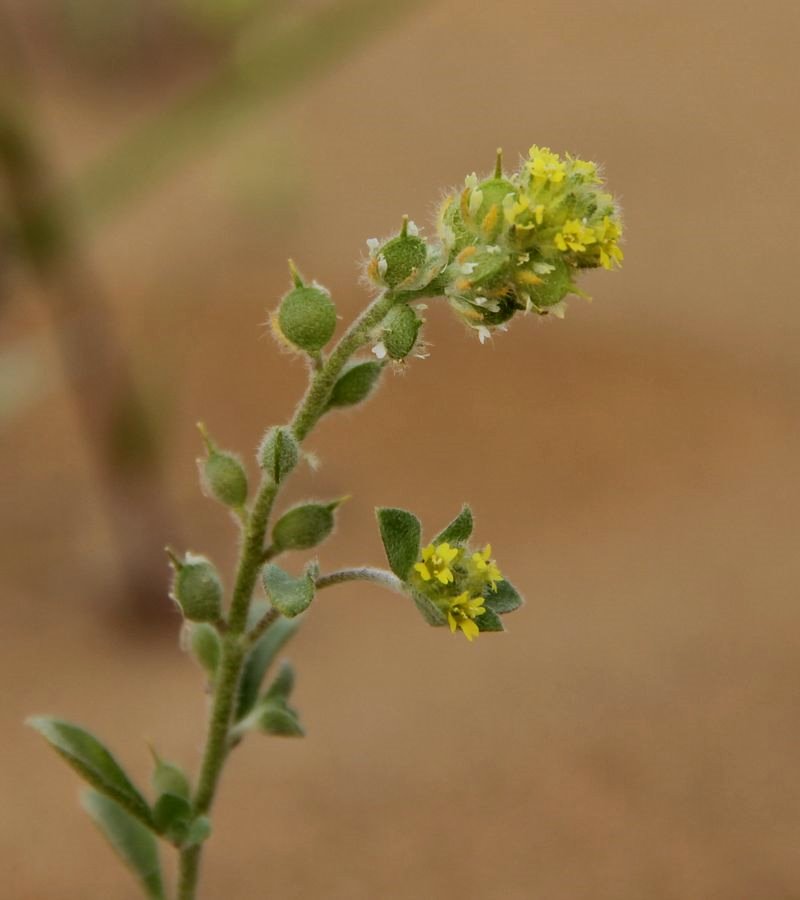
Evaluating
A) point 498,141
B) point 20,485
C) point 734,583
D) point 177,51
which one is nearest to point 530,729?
point 734,583

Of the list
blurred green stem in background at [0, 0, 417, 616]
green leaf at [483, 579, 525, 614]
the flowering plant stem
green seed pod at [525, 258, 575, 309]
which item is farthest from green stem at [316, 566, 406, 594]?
blurred green stem in background at [0, 0, 417, 616]

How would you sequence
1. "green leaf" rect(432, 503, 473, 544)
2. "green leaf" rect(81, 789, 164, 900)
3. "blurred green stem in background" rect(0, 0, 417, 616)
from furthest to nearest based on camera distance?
"blurred green stem in background" rect(0, 0, 417, 616) < "green leaf" rect(81, 789, 164, 900) < "green leaf" rect(432, 503, 473, 544)

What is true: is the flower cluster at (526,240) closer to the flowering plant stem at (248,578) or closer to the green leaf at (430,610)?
the flowering plant stem at (248,578)

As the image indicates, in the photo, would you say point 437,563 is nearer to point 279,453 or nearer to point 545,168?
point 279,453

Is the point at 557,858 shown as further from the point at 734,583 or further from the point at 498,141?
the point at 498,141

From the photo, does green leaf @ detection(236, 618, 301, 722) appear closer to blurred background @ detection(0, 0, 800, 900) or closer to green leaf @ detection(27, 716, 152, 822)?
green leaf @ detection(27, 716, 152, 822)

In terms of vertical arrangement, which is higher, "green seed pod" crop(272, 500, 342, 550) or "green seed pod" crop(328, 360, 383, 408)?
"green seed pod" crop(328, 360, 383, 408)

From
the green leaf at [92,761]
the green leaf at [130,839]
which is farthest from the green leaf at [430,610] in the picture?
the green leaf at [130,839]
